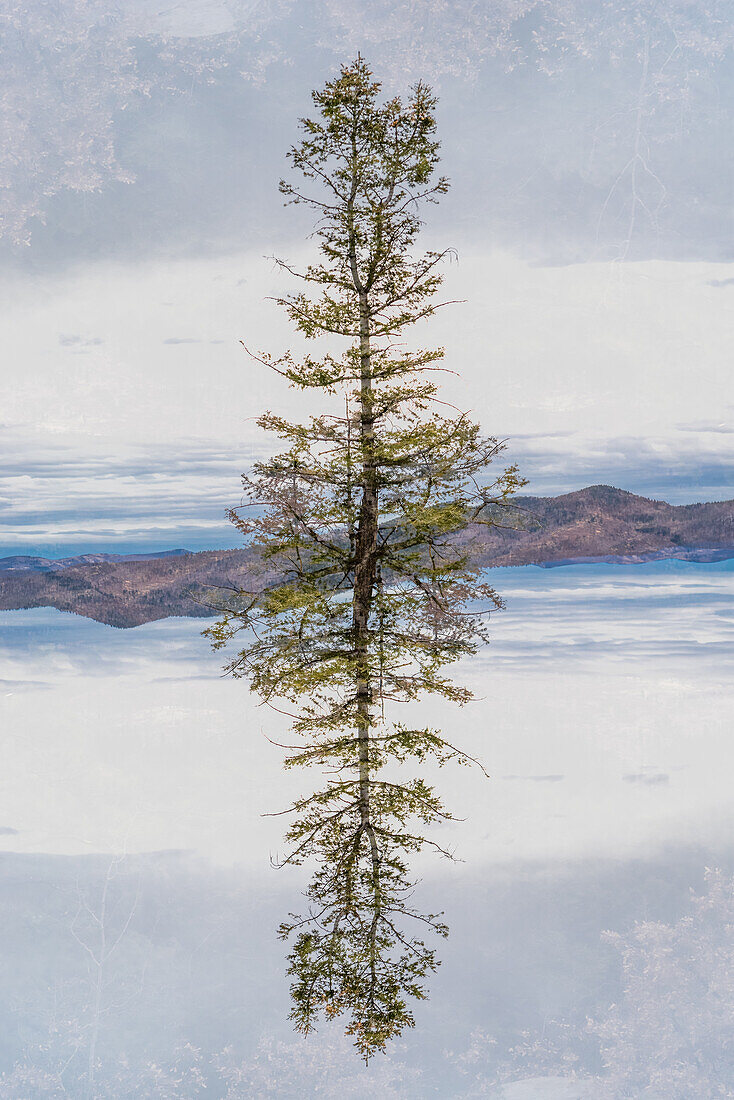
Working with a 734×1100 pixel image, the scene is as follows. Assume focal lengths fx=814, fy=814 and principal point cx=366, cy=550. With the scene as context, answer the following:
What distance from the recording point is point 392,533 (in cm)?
1170

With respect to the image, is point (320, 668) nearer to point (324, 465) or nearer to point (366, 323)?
point (324, 465)

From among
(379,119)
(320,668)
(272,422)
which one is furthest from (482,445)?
(379,119)

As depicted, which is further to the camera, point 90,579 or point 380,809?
point 90,579

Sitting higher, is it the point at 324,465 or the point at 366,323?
the point at 366,323

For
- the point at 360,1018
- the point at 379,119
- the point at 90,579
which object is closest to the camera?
the point at 360,1018

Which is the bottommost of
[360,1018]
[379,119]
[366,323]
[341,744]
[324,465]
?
[360,1018]

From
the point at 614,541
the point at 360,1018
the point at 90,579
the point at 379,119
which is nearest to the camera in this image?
the point at 360,1018

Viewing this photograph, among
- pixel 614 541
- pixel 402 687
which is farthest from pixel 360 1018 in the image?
pixel 614 541

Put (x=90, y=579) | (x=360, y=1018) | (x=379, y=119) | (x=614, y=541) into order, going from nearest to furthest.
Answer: (x=360, y=1018), (x=379, y=119), (x=614, y=541), (x=90, y=579)

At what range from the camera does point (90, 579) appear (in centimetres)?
1955

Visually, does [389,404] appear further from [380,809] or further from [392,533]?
[380,809]

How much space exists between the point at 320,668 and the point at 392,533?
2.20 meters

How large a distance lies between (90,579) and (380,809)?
35.6 ft

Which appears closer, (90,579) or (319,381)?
(319,381)
